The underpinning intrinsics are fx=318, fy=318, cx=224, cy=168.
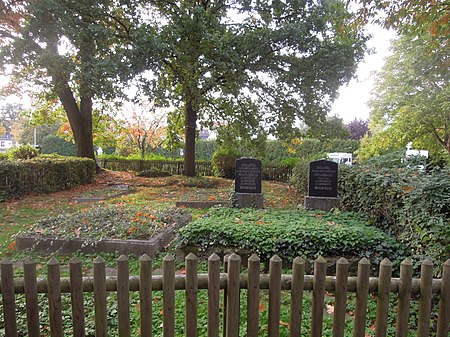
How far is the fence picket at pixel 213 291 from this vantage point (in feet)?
7.16

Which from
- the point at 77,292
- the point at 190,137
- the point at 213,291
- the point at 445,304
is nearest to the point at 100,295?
the point at 77,292

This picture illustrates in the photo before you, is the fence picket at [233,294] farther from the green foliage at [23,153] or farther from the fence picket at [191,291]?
the green foliage at [23,153]

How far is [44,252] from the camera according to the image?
204 inches

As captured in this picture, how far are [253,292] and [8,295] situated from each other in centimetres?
170

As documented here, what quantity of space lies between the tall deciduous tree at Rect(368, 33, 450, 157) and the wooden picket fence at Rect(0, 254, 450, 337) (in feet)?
45.8

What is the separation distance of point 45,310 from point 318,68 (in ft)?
40.8

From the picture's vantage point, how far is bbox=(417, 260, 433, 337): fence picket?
86.3 inches

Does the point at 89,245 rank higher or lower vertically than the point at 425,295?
lower

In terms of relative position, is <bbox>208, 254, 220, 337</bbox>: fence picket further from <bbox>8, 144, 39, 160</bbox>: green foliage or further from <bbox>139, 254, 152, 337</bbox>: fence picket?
<bbox>8, 144, 39, 160</bbox>: green foliage

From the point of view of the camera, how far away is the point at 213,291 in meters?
2.21

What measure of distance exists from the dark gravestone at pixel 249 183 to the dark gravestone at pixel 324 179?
1486 mm

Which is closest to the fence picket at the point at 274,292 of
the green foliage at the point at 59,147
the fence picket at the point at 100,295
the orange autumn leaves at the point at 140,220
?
the fence picket at the point at 100,295

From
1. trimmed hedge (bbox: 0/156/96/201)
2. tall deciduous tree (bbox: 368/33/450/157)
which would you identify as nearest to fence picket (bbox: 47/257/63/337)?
trimmed hedge (bbox: 0/156/96/201)

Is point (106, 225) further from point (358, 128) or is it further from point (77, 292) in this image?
point (358, 128)
